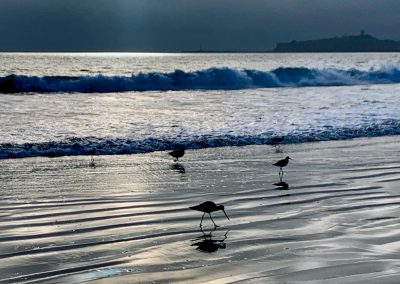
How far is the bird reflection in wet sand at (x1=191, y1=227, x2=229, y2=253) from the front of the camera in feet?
20.0

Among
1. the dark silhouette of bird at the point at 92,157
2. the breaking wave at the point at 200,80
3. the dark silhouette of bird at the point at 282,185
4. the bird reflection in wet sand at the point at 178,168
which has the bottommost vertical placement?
the dark silhouette of bird at the point at 282,185

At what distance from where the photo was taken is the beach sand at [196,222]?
5324 mm

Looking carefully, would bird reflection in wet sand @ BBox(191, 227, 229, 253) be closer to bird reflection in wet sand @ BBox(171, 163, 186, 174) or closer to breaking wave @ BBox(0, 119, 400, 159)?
bird reflection in wet sand @ BBox(171, 163, 186, 174)

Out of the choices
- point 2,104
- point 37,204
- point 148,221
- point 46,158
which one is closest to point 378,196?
point 148,221

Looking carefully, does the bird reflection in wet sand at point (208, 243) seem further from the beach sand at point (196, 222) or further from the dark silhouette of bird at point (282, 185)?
the dark silhouette of bird at point (282, 185)

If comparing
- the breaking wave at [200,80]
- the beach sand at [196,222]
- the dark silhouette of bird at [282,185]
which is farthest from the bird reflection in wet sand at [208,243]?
the breaking wave at [200,80]

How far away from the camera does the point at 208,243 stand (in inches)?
247

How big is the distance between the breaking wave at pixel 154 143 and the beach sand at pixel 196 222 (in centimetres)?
106

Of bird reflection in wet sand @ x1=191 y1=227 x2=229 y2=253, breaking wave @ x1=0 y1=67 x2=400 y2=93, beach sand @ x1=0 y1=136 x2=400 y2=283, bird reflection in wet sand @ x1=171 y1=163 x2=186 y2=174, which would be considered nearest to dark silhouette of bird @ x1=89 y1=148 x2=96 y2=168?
beach sand @ x1=0 y1=136 x2=400 y2=283

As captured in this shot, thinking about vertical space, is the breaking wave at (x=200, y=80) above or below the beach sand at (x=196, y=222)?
above

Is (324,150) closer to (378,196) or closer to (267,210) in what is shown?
(378,196)

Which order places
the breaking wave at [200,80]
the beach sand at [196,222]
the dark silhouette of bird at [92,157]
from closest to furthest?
the beach sand at [196,222] < the dark silhouette of bird at [92,157] < the breaking wave at [200,80]

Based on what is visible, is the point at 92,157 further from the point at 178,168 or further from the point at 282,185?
the point at 282,185

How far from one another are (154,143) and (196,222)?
24.3 feet
